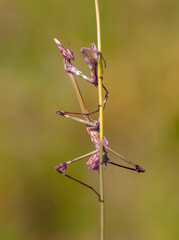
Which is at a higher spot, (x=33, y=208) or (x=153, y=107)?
(x=153, y=107)

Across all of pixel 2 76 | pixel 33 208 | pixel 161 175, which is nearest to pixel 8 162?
pixel 33 208

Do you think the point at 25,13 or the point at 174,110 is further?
the point at 25,13

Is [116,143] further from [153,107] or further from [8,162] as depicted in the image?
[8,162]

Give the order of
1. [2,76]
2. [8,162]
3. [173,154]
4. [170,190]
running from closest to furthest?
[170,190]
[173,154]
[8,162]
[2,76]

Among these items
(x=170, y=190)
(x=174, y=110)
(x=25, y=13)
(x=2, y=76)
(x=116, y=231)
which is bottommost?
(x=116, y=231)

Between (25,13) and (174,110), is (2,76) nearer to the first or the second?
(25,13)

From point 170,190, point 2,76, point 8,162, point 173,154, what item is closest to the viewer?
point 170,190
